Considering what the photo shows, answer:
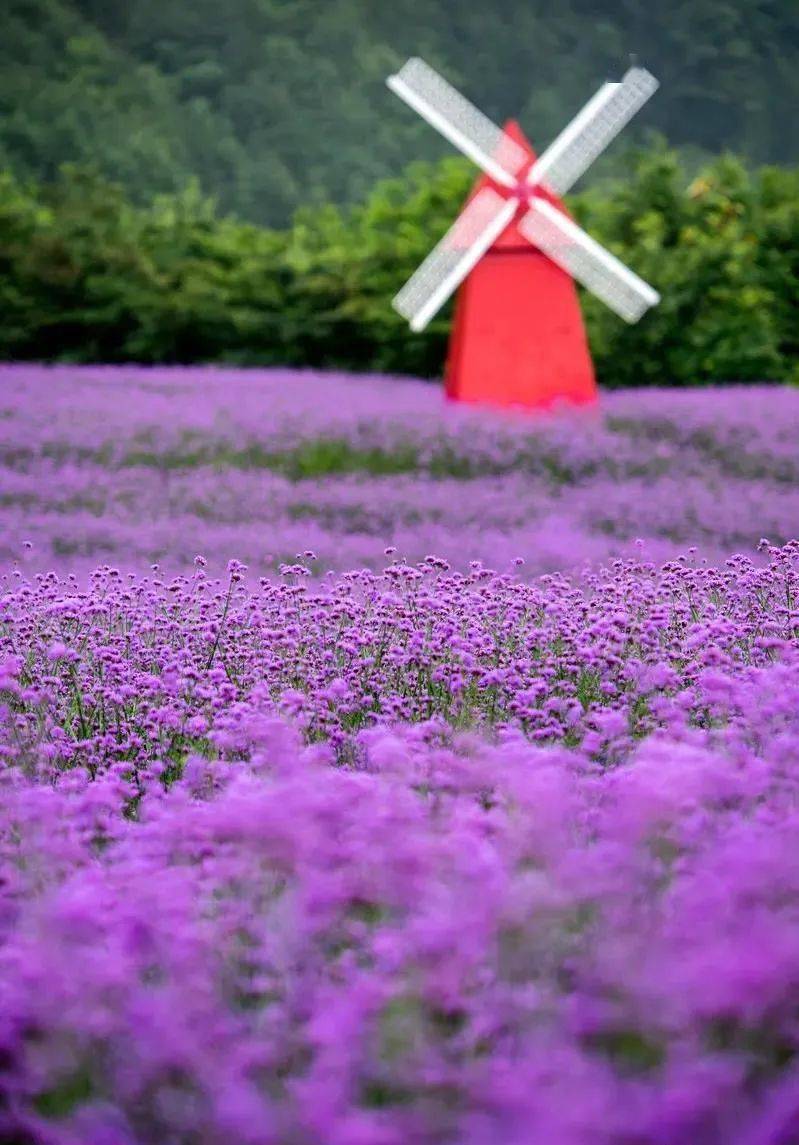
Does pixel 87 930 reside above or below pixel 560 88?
below

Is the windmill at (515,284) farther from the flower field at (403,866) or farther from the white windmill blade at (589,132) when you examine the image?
the flower field at (403,866)

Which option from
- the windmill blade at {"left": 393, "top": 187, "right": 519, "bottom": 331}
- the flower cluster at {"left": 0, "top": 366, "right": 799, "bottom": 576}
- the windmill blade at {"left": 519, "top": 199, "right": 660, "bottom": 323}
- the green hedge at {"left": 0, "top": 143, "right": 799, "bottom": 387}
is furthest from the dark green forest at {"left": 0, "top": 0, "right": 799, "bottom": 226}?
the windmill blade at {"left": 519, "top": 199, "right": 660, "bottom": 323}

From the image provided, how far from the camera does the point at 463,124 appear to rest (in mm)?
12266

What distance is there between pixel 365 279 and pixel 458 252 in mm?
4934

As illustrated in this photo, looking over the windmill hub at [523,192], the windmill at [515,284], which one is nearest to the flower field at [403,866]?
the windmill at [515,284]

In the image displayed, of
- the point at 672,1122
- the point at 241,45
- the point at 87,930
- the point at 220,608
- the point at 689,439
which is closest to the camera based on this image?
the point at 672,1122

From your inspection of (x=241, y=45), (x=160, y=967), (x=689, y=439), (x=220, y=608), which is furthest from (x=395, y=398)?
(x=241, y=45)

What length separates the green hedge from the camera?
A: 52.8 feet

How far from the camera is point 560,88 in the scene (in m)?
26.0

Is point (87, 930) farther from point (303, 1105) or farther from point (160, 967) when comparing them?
point (303, 1105)

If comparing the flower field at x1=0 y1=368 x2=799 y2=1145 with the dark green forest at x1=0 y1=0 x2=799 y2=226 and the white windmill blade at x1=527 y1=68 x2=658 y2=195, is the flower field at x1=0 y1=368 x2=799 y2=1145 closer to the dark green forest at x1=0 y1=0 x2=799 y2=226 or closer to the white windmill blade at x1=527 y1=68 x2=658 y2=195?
the white windmill blade at x1=527 y1=68 x2=658 y2=195

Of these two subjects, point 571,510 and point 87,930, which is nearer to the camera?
point 87,930

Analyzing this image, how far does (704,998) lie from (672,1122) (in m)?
0.15

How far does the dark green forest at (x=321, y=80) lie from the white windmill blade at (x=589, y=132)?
430 inches
